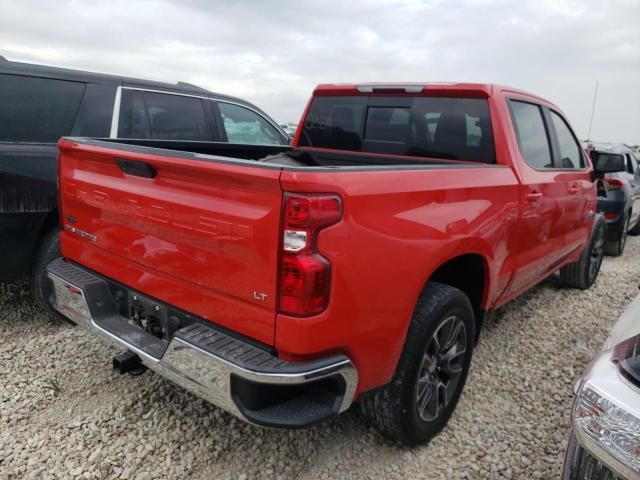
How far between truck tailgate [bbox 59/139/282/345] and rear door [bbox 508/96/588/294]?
1922 mm

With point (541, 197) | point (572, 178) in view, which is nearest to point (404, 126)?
point (541, 197)

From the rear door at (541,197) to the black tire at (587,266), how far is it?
98 cm

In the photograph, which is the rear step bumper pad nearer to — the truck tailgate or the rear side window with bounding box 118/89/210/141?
the truck tailgate

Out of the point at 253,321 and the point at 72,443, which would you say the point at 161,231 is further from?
the point at 72,443

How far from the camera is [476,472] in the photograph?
242 cm

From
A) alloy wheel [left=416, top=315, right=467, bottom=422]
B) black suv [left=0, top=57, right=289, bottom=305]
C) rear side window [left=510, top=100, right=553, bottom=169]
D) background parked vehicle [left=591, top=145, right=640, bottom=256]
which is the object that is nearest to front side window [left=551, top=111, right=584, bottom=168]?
rear side window [left=510, top=100, right=553, bottom=169]

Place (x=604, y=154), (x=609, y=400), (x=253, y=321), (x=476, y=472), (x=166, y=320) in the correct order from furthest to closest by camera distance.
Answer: (x=604, y=154) < (x=476, y=472) < (x=166, y=320) < (x=253, y=321) < (x=609, y=400)

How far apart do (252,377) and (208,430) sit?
3.35ft

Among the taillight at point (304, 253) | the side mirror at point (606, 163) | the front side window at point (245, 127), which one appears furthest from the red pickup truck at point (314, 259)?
the front side window at point (245, 127)

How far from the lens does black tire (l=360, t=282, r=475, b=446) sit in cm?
227

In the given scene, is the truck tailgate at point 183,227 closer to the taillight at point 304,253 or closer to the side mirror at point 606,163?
the taillight at point 304,253

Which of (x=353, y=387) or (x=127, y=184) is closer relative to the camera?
(x=353, y=387)

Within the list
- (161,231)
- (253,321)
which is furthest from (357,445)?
(161,231)

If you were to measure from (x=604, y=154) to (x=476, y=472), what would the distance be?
3.23 metres
